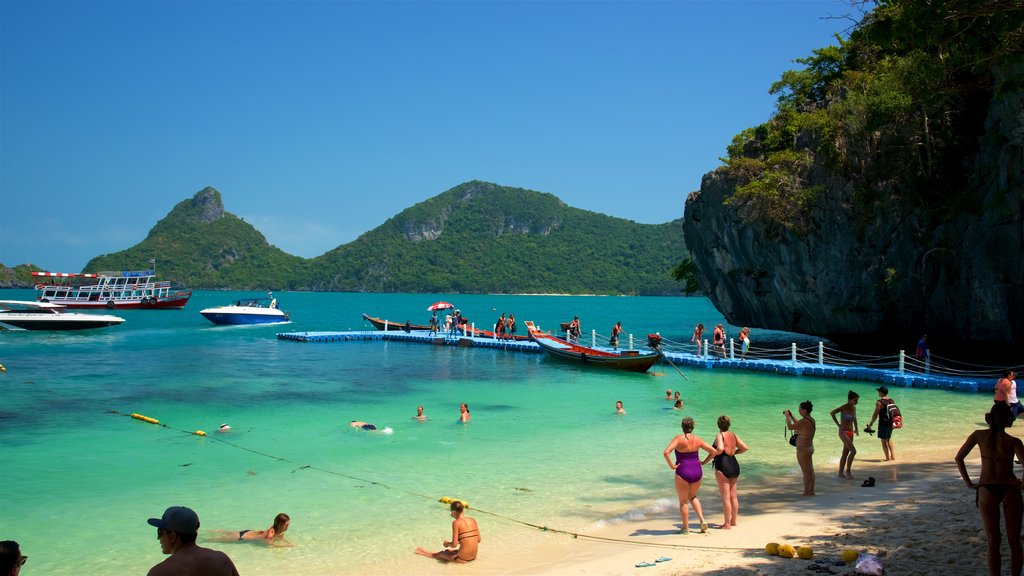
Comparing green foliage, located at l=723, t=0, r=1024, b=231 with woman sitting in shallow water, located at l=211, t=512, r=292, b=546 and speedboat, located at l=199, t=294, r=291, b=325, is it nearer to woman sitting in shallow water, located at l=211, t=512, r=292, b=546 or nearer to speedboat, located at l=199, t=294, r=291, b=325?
woman sitting in shallow water, located at l=211, t=512, r=292, b=546

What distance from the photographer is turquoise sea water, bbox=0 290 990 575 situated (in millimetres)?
10008

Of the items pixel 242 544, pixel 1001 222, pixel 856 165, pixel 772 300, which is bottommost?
pixel 242 544

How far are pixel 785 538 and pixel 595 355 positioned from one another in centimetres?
2210

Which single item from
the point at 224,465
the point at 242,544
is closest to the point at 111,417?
the point at 224,465

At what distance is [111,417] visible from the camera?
1925 cm

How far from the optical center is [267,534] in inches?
373

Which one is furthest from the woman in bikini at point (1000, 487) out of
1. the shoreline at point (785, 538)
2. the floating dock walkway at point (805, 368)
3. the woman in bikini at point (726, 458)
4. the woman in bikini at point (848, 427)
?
the floating dock walkway at point (805, 368)

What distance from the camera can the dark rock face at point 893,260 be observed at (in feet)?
74.5

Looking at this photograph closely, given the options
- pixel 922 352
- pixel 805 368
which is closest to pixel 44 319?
pixel 805 368

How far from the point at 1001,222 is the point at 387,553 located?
2206cm

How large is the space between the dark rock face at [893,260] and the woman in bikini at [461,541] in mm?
19021

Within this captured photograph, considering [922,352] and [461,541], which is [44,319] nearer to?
[461,541]

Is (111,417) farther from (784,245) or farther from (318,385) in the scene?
(784,245)

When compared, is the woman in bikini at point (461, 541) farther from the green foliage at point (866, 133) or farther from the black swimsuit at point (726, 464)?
the green foliage at point (866, 133)
